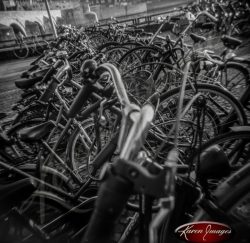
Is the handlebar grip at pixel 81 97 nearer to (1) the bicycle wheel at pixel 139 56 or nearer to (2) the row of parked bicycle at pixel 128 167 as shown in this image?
(2) the row of parked bicycle at pixel 128 167

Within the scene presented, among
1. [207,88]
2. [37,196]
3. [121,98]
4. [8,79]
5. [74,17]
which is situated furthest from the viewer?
[74,17]

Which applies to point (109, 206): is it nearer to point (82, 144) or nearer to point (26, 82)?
point (82, 144)

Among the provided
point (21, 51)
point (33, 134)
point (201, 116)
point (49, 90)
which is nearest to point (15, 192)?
point (33, 134)

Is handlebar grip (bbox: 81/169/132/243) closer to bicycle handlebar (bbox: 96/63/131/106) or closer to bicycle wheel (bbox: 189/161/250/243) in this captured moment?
bicycle handlebar (bbox: 96/63/131/106)

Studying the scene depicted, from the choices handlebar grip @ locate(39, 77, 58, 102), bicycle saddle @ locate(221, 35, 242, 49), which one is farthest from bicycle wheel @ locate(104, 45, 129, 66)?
handlebar grip @ locate(39, 77, 58, 102)

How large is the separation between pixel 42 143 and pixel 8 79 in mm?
9511

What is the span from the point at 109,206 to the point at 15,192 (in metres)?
1.39

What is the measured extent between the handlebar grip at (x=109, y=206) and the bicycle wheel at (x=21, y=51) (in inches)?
737

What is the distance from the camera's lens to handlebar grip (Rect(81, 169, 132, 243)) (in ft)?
2.61

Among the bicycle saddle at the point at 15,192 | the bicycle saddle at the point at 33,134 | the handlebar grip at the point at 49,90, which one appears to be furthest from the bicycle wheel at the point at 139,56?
the bicycle saddle at the point at 15,192

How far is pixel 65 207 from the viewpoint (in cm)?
226

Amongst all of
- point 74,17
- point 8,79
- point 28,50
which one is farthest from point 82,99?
point 74,17

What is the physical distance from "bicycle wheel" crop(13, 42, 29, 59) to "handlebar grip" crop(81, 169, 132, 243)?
18.7 m

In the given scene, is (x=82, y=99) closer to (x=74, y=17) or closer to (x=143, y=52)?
(x=143, y=52)
